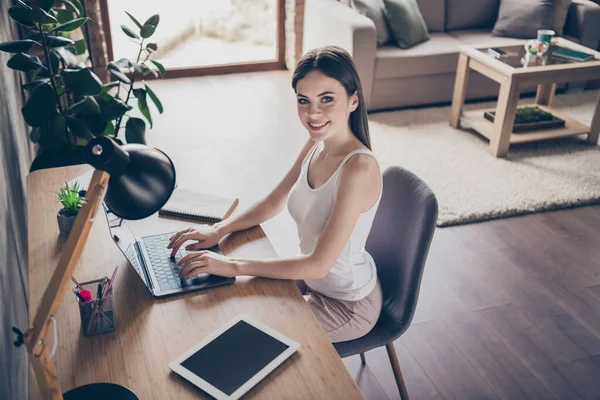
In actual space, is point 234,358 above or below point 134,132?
above

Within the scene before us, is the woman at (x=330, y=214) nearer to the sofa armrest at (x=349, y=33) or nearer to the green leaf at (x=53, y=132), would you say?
the green leaf at (x=53, y=132)

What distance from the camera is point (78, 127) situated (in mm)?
2420

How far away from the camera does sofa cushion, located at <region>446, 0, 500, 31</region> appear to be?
5.06 m

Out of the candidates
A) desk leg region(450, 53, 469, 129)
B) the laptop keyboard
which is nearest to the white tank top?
the laptop keyboard

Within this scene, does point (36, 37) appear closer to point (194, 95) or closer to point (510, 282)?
point (510, 282)

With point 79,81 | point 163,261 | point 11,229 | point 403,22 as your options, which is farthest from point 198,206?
point 403,22

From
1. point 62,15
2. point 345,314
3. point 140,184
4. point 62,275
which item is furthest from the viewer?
point 62,15

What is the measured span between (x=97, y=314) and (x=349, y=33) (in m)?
3.36

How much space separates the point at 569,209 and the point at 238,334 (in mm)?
2654

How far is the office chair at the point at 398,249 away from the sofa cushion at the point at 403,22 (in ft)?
9.44

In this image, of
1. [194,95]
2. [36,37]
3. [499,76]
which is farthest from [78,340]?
[194,95]

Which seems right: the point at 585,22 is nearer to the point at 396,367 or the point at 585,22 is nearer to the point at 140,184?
the point at 396,367

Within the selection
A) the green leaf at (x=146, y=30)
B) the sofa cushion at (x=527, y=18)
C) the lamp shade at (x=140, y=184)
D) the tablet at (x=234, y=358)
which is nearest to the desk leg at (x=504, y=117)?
the sofa cushion at (x=527, y=18)

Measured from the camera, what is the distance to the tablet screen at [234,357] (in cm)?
128
